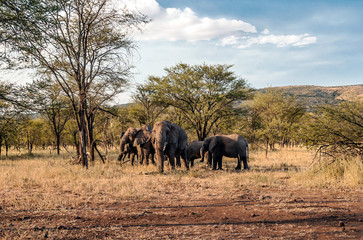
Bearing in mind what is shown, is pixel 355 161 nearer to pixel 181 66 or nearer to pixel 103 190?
pixel 103 190

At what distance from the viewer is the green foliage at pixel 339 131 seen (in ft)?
32.9

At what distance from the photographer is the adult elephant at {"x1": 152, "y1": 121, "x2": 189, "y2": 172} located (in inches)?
498

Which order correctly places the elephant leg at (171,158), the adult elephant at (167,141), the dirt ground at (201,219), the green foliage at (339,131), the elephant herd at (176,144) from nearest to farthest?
the dirt ground at (201,219) < the green foliage at (339,131) < the adult elephant at (167,141) < the elephant herd at (176,144) < the elephant leg at (171,158)

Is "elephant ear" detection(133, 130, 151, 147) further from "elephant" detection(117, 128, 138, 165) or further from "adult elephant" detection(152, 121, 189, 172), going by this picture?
"adult elephant" detection(152, 121, 189, 172)

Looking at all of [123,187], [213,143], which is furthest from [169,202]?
[213,143]

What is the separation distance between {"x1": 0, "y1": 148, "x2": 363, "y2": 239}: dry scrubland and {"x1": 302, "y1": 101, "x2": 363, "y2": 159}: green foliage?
31.5 inches

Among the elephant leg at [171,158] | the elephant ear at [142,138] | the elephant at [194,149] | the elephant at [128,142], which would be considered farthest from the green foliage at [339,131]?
the elephant at [128,142]

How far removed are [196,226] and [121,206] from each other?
96.7 inches

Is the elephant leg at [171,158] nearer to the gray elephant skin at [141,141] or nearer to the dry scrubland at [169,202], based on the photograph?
the dry scrubland at [169,202]

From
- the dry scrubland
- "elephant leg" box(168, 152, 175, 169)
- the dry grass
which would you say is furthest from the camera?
"elephant leg" box(168, 152, 175, 169)

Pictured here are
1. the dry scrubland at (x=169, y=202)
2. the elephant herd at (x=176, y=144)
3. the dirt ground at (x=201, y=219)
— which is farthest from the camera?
the elephant herd at (x=176, y=144)

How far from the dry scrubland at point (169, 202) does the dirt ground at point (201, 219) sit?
0.06 ft

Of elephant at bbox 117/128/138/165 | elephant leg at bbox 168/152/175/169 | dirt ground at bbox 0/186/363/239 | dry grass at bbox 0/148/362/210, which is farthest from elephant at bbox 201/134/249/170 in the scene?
dirt ground at bbox 0/186/363/239

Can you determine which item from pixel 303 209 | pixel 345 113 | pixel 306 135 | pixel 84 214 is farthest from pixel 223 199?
pixel 345 113
